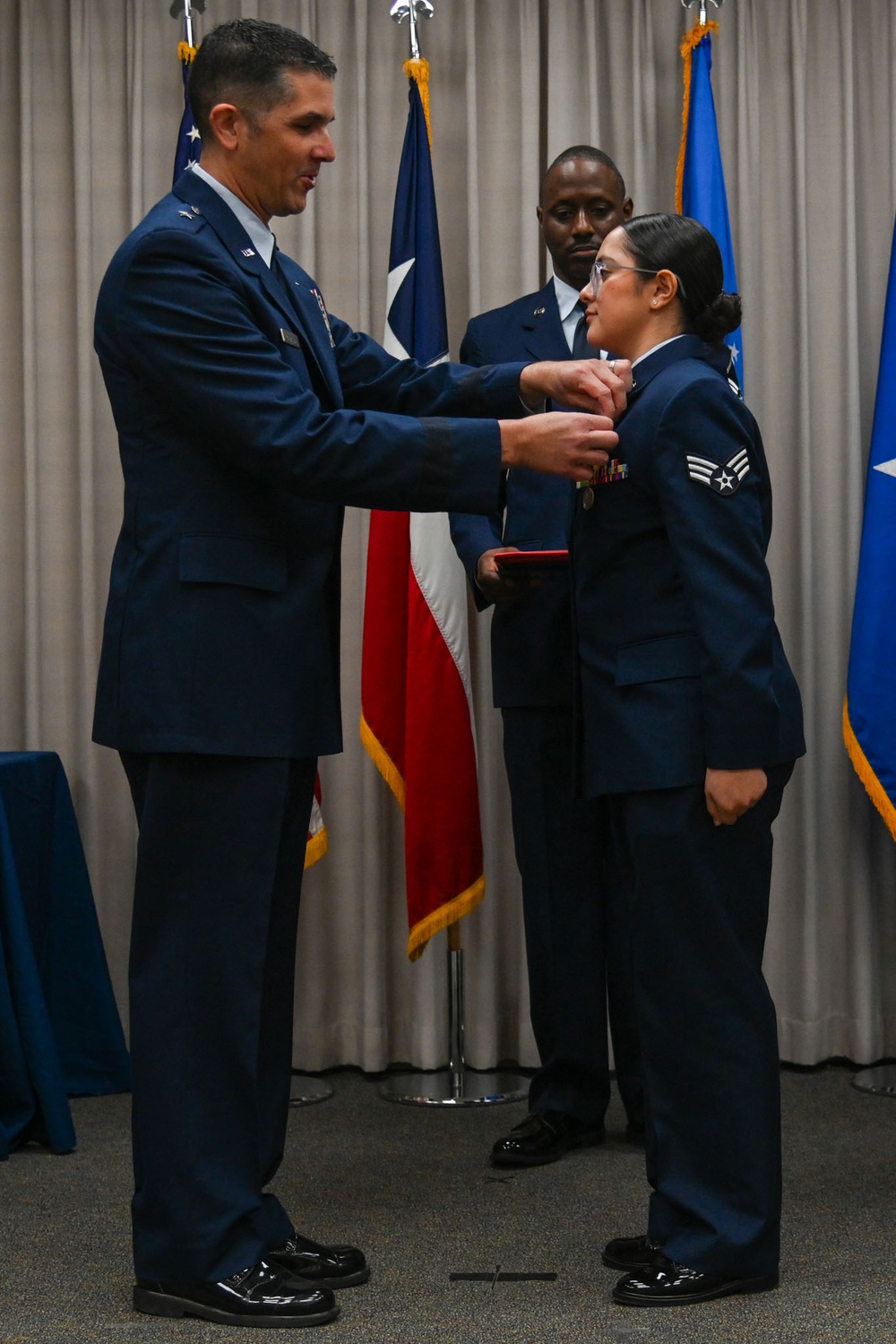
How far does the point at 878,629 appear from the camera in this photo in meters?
3.38

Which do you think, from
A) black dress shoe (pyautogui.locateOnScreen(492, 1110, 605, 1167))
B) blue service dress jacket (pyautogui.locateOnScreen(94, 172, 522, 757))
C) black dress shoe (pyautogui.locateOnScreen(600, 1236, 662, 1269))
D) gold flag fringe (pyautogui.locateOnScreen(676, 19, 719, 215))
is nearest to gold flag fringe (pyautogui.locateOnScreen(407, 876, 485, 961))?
black dress shoe (pyautogui.locateOnScreen(492, 1110, 605, 1167))

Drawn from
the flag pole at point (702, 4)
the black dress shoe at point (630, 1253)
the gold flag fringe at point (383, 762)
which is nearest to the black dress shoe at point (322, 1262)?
the black dress shoe at point (630, 1253)

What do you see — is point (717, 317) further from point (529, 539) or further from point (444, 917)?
point (444, 917)

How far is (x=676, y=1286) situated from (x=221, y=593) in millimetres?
1176

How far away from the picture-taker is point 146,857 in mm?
2031

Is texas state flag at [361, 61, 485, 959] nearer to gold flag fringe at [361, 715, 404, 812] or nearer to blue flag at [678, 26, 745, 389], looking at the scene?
gold flag fringe at [361, 715, 404, 812]

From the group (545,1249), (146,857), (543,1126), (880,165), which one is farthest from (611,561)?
(880,165)

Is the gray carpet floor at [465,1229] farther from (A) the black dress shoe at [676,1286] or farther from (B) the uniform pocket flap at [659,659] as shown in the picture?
(B) the uniform pocket flap at [659,659]

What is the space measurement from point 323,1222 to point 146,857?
2.88 feet

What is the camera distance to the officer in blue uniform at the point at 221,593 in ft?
6.50

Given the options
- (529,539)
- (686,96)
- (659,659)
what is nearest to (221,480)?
(659,659)

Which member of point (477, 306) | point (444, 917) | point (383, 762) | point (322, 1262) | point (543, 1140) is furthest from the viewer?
point (477, 306)

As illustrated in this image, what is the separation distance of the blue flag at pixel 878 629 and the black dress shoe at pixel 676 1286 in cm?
150

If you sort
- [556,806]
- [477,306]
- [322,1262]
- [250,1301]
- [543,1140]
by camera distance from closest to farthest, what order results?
[250,1301], [322,1262], [543,1140], [556,806], [477,306]
